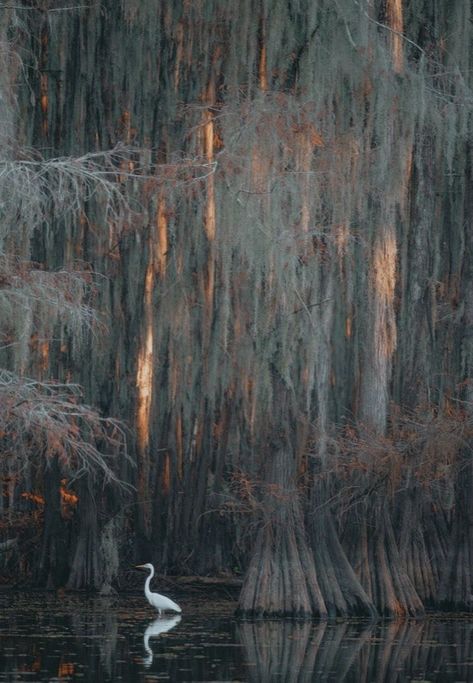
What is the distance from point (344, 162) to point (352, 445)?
262cm

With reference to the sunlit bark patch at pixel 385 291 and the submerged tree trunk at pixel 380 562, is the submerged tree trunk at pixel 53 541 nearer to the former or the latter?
the submerged tree trunk at pixel 380 562

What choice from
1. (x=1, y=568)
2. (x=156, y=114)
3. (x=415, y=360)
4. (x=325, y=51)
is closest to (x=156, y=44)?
(x=156, y=114)

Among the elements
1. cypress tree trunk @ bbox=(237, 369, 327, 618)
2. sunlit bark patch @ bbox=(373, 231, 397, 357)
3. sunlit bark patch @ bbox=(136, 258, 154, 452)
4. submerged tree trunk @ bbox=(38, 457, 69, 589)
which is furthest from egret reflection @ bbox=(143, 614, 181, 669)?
sunlit bark patch @ bbox=(136, 258, 154, 452)

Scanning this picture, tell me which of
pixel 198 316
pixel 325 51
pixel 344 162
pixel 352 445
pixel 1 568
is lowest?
pixel 1 568

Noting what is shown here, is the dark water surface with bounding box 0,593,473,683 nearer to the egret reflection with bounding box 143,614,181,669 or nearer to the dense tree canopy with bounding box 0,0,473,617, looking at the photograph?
the egret reflection with bounding box 143,614,181,669

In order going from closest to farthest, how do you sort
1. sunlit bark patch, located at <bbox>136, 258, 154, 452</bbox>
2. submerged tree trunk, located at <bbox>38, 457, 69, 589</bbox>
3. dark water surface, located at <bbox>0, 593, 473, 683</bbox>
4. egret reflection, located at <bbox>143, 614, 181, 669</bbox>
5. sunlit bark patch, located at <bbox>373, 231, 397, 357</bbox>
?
dark water surface, located at <bbox>0, 593, 473, 683</bbox>, egret reflection, located at <bbox>143, 614, 181, 669</bbox>, sunlit bark patch, located at <bbox>373, 231, 397, 357</bbox>, submerged tree trunk, located at <bbox>38, 457, 69, 589</bbox>, sunlit bark patch, located at <bbox>136, 258, 154, 452</bbox>

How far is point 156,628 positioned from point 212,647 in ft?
5.88

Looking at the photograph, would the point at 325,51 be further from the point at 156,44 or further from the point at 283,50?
the point at 156,44

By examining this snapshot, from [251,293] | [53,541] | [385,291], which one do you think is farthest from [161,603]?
[385,291]

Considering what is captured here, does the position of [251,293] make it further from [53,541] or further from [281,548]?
[53,541]

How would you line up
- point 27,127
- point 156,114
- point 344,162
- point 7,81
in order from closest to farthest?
1. point 7,81
2. point 344,162
3. point 27,127
4. point 156,114

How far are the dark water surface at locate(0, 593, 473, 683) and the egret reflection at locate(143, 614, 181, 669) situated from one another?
1cm

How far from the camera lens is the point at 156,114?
57.0 feet

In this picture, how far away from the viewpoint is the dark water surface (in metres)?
10.7
